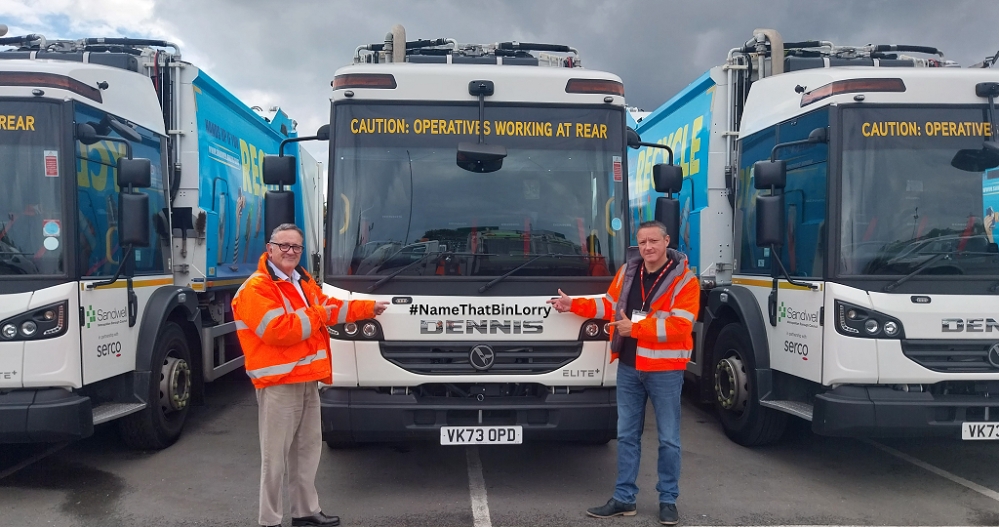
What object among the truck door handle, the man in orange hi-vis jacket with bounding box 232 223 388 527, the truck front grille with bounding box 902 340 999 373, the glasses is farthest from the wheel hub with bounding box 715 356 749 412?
the truck door handle

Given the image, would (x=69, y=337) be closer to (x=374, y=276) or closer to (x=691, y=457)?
(x=374, y=276)

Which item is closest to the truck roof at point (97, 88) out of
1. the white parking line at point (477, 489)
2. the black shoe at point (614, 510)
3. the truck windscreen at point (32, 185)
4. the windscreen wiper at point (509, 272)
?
the truck windscreen at point (32, 185)

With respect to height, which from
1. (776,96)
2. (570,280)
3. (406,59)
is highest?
(406,59)

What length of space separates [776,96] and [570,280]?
2.52 meters

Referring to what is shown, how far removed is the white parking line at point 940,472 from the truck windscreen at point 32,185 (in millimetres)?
6148

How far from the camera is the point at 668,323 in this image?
402 centimetres

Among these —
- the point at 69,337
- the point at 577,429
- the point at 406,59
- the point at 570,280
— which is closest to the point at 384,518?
the point at 577,429

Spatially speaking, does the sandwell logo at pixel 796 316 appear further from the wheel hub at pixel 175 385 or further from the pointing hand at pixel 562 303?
the wheel hub at pixel 175 385

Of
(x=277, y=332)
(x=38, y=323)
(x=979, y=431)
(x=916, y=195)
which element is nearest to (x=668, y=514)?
(x=979, y=431)

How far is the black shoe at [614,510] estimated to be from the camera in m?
4.30

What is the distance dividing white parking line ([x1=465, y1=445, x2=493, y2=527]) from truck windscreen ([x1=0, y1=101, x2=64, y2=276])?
295 cm

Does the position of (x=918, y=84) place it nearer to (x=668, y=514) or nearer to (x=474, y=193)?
(x=474, y=193)

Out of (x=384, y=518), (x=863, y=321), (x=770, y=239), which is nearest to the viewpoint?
(x=384, y=518)

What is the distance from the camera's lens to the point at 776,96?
5656 mm
